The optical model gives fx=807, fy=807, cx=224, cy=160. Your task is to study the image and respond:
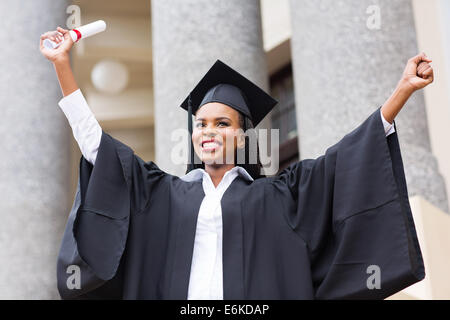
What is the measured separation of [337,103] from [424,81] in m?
2.58

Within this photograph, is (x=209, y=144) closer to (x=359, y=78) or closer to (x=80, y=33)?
(x=80, y=33)

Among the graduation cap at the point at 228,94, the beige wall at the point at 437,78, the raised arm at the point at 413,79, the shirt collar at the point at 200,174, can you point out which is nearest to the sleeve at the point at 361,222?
the raised arm at the point at 413,79

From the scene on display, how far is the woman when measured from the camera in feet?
13.2

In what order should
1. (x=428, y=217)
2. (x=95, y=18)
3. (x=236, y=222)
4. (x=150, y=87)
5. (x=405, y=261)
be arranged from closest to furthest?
1. (x=405, y=261)
2. (x=236, y=222)
3. (x=428, y=217)
4. (x=95, y=18)
5. (x=150, y=87)

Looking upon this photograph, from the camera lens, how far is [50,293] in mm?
7172

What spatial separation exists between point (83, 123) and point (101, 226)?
0.55 m

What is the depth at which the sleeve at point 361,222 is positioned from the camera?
3973mm

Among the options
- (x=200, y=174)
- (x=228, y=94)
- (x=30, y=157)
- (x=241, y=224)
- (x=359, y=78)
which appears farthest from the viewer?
A: (x=30, y=157)

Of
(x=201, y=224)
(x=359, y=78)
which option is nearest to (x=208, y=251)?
(x=201, y=224)

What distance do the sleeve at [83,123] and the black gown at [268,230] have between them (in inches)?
2.2

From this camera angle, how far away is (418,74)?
13.1 feet

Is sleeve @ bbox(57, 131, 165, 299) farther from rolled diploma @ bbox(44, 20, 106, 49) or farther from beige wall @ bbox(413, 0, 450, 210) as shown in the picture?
beige wall @ bbox(413, 0, 450, 210)
